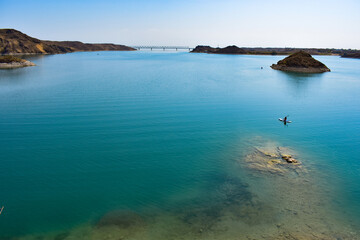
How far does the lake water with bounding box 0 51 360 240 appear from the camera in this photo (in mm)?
15062

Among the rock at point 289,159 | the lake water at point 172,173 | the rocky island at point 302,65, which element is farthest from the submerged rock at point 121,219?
the rocky island at point 302,65

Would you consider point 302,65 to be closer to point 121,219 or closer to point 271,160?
point 271,160

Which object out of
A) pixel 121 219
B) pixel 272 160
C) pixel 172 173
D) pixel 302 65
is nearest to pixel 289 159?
pixel 272 160

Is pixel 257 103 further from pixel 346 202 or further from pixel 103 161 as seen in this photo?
pixel 103 161

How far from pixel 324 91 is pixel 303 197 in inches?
2228

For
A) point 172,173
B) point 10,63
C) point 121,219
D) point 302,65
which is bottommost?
point 121,219

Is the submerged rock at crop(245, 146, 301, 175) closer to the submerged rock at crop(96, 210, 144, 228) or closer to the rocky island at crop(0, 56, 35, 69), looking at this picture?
the submerged rock at crop(96, 210, 144, 228)

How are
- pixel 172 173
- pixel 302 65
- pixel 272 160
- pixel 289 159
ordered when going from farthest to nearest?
pixel 302 65 → pixel 272 160 → pixel 289 159 → pixel 172 173

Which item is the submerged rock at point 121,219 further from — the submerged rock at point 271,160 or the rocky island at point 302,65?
the rocky island at point 302,65

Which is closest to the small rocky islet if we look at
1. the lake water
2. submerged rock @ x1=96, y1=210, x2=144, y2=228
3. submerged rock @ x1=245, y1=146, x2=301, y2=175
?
submerged rock @ x1=245, y1=146, x2=301, y2=175

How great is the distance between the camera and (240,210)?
16.5 metres

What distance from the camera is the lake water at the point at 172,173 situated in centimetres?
1506

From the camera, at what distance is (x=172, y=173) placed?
2133 cm

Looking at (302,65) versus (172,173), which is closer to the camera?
(172,173)
